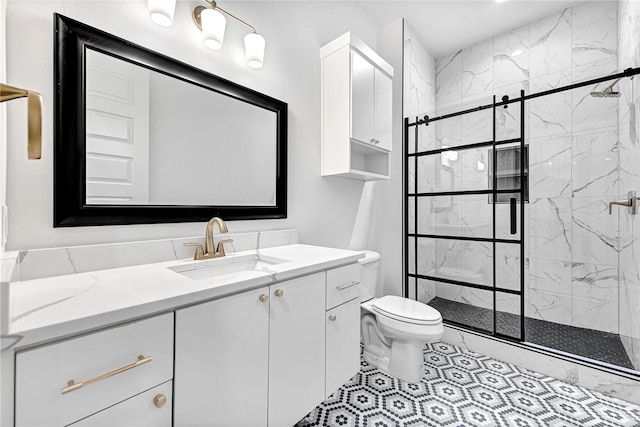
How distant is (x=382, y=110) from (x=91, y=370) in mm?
2199

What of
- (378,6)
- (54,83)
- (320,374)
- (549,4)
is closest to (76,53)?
(54,83)

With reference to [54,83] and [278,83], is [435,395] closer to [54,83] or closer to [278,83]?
[278,83]

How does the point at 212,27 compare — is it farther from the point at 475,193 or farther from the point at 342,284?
the point at 475,193

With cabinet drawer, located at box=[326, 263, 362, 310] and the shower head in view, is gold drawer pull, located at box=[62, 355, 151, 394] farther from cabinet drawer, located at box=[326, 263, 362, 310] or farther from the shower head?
the shower head

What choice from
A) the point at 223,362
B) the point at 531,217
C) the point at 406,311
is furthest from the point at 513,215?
the point at 223,362

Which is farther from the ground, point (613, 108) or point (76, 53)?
point (613, 108)

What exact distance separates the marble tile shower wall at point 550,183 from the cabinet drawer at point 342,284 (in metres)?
1.33

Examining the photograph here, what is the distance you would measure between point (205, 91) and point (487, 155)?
210cm

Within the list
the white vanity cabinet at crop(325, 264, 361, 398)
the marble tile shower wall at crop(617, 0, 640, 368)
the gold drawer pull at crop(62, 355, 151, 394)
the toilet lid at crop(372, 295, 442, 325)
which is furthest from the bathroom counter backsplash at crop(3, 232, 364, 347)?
the marble tile shower wall at crop(617, 0, 640, 368)

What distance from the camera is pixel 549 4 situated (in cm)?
246

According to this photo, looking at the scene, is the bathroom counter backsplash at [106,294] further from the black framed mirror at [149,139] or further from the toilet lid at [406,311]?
the toilet lid at [406,311]

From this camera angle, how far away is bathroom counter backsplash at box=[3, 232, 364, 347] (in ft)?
1.95

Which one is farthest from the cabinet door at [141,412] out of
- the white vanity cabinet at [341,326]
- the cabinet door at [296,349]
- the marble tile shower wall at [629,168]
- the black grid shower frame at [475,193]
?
the marble tile shower wall at [629,168]

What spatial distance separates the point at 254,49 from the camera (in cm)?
152
